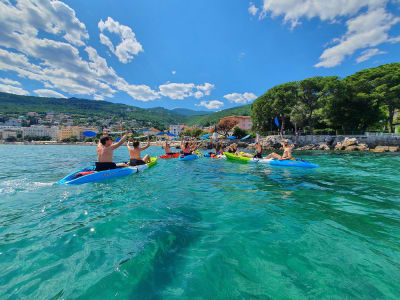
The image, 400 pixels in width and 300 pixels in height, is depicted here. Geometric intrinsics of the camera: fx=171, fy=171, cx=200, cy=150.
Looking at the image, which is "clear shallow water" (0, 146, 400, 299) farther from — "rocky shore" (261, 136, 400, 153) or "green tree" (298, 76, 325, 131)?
"green tree" (298, 76, 325, 131)

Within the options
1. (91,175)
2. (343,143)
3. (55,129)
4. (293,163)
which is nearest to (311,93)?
(343,143)

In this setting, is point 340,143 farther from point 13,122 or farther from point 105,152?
point 13,122

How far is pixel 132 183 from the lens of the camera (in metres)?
7.34

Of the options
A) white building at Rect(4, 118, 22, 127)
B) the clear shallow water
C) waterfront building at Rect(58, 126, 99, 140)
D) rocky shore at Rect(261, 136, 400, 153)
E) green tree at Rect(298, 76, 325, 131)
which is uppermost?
white building at Rect(4, 118, 22, 127)

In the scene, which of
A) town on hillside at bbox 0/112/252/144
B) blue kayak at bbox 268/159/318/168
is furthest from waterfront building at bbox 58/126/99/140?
blue kayak at bbox 268/159/318/168

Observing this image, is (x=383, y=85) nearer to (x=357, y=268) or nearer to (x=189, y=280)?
(x=357, y=268)

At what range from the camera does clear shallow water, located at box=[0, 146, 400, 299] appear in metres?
2.03

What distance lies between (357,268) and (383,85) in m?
38.0

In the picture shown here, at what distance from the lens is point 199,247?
2869 mm

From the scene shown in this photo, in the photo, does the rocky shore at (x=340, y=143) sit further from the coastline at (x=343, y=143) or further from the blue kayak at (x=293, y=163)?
the blue kayak at (x=293, y=163)

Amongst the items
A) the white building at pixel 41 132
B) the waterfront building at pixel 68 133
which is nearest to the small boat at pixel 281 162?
the waterfront building at pixel 68 133

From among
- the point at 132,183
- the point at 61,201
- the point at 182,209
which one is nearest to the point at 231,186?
the point at 182,209

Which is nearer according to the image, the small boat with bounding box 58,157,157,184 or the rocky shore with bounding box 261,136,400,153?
the small boat with bounding box 58,157,157,184

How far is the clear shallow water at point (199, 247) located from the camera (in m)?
2.03
